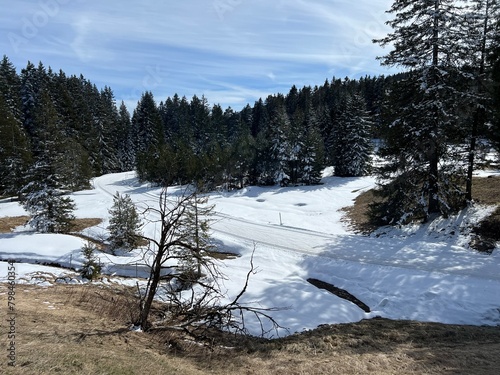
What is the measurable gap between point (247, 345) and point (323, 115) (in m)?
69.5

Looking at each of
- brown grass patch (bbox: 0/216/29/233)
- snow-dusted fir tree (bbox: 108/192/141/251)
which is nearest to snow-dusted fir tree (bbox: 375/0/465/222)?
snow-dusted fir tree (bbox: 108/192/141/251)

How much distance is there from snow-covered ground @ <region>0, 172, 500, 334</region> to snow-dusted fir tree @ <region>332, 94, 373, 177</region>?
25.1m

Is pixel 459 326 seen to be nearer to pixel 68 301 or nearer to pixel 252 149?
pixel 68 301

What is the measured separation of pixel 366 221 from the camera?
23438 millimetres

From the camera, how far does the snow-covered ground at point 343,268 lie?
10.2 m

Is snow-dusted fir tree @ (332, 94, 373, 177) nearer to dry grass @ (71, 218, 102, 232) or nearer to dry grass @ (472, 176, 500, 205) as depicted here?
dry grass @ (472, 176, 500, 205)

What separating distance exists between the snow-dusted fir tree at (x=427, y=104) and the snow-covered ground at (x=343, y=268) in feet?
6.81

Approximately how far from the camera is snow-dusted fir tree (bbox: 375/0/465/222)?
1578cm

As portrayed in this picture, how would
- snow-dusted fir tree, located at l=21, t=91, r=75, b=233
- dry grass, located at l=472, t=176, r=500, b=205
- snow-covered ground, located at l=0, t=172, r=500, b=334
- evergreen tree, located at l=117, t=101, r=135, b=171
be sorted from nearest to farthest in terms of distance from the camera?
snow-covered ground, located at l=0, t=172, r=500, b=334 < dry grass, located at l=472, t=176, r=500, b=205 < snow-dusted fir tree, located at l=21, t=91, r=75, b=233 < evergreen tree, located at l=117, t=101, r=135, b=171

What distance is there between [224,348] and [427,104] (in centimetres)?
1506

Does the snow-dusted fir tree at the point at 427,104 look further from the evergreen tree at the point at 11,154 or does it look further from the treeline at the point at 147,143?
the evergreen tree at the point at 11,154

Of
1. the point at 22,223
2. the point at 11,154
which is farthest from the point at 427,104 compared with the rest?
the point at 11,154

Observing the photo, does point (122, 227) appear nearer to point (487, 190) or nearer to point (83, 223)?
point (83, 223)

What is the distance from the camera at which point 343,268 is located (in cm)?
1416
